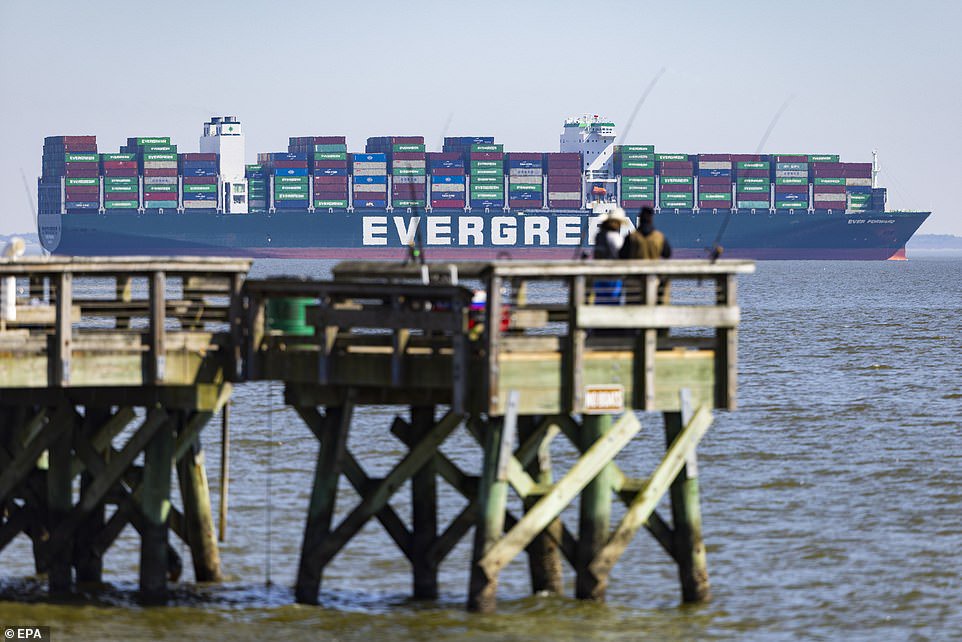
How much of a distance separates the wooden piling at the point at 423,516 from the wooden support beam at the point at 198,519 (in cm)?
227

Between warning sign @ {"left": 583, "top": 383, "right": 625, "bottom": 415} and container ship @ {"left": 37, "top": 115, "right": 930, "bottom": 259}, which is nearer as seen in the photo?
warning sign @ {"left": 583, "top": 383, "right": 625, "bottom": 415}

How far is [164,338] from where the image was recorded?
15.8 meters

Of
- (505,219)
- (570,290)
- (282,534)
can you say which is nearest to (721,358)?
(570,290)

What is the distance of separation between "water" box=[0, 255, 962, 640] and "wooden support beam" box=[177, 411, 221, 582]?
0.26 m

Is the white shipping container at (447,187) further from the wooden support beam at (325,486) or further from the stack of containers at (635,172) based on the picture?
the wooden support beam at (325,486)

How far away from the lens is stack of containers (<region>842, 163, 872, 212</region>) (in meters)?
196

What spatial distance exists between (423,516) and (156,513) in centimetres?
245

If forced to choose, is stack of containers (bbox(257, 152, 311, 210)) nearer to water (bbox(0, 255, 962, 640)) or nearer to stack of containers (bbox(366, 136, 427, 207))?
stack of containers (bbox(366, 136, 427, 207))

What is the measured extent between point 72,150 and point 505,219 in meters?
48.2

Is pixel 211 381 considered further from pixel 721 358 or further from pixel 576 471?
pixel 721 358

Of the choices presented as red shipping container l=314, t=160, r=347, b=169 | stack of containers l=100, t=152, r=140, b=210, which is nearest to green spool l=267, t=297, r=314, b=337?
stack of containers l=100, t=152, r=140, b=210

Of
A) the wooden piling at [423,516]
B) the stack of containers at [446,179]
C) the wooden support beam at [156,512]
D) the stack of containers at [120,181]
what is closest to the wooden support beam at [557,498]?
the wooden piling at [423,516]

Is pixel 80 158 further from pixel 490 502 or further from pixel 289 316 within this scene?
pixel 490 502

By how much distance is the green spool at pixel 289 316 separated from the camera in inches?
643
